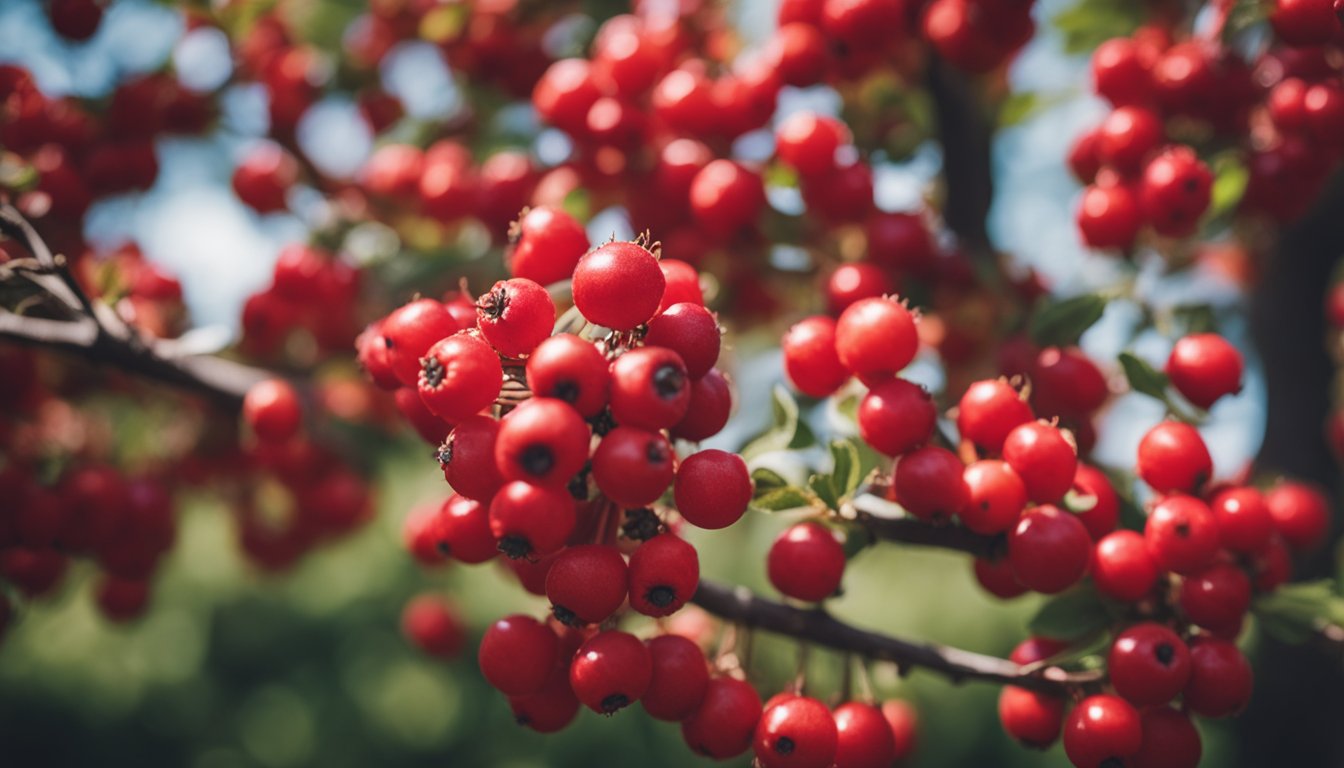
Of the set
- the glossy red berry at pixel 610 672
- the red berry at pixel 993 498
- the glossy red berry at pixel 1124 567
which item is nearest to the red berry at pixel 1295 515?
the glossy red berry at pixel 1124 567

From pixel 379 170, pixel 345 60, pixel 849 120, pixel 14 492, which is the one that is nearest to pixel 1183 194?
pixel 849 120

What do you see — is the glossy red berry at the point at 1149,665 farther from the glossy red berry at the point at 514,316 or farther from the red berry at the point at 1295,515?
the glossy red berry at the point at 514,316

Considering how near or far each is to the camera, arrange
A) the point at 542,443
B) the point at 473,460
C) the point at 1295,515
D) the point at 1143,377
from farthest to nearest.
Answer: the point at 1295,515, the point at 1143,377, the point at 473,460, the point at 542,443

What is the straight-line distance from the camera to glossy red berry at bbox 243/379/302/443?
2.69 meters

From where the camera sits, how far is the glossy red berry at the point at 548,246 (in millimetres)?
1936

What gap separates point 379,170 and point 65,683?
512 centimetres

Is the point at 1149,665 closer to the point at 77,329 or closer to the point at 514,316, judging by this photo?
the point at 514,316

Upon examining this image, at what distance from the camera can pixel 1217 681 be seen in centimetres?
184

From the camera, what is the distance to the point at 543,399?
1.54 metres

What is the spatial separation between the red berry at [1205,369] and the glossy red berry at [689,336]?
4.24 ft

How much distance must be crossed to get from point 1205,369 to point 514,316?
1.73 meters

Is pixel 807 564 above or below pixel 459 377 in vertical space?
below

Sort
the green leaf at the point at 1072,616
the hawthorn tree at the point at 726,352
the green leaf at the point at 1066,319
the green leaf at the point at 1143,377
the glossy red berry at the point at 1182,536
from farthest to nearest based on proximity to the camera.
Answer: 1. the green leaf at the point at 1066,319
2. the green leaf at the point at 1143,377
3. the green leaf at the point at 1072,616
4. the glossy red berry at the point at 1182,536
5. the hawthorn tree at the point at 726,352

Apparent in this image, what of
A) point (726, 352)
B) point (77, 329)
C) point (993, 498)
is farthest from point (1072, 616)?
point (77, 329)
